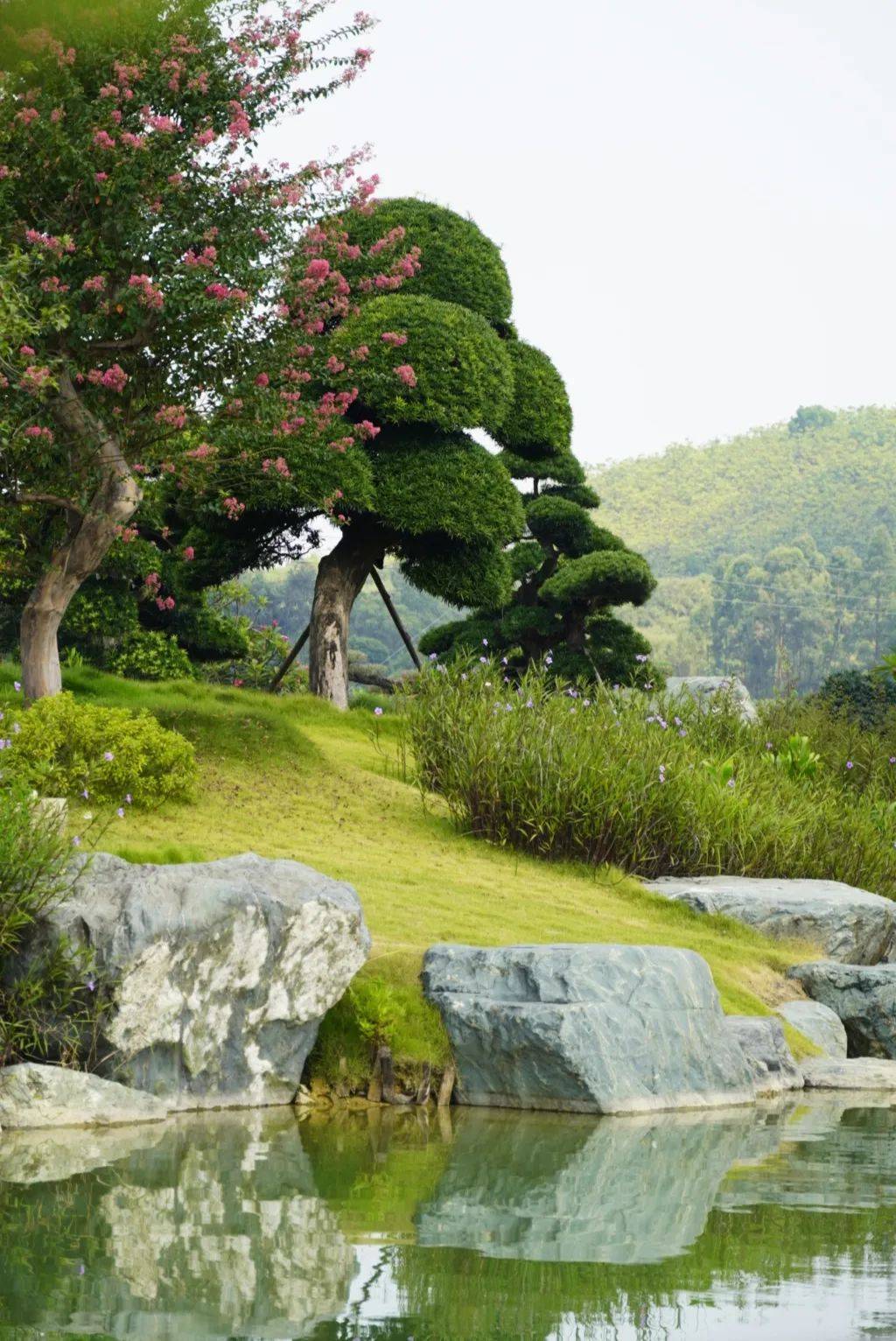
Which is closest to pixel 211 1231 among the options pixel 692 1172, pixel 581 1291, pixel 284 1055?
pixel 581 1291

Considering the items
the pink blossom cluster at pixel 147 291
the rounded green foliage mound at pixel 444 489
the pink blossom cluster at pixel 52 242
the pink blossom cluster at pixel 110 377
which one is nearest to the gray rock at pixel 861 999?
the pink blossom cluster at pixel 147 291

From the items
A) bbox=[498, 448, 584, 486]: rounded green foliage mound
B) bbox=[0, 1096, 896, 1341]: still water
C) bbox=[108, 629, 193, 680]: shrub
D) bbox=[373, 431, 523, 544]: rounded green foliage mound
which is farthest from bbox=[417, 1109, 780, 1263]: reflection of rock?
bbox=[498, 448, 584, 486]: rounded green foliage mound

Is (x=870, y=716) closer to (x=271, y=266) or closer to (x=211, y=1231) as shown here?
(x=271, y=266)

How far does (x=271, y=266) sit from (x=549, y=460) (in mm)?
13219

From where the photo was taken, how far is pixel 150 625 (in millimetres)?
25688

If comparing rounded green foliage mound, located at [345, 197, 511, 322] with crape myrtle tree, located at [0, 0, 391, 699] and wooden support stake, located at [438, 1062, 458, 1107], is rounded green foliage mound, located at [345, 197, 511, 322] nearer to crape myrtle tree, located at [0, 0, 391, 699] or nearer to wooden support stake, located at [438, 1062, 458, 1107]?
crape myrtle tree, located at [0, 0, 391, 699]

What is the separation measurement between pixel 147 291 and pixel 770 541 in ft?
264

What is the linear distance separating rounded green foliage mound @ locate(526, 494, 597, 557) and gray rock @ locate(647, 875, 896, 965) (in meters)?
14.4

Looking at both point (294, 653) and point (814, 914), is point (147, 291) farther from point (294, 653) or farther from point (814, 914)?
point (294, 653)

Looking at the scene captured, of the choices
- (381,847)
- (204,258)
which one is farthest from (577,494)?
(381,847)

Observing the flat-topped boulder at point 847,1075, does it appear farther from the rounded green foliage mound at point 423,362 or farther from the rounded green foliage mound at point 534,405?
the rounded green foliage mound at point 534,405

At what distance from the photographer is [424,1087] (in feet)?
30.8

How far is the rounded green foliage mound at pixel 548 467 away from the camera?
28.9m

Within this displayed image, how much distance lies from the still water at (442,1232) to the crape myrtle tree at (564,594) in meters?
18.6
